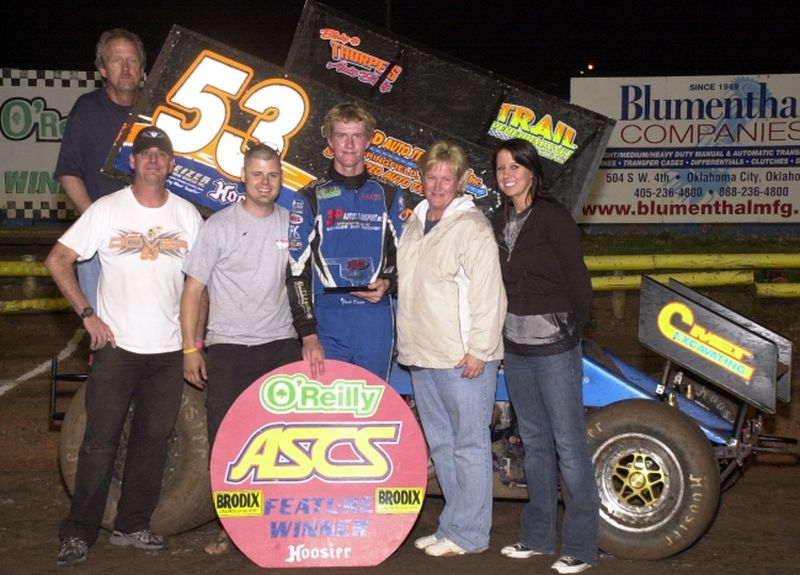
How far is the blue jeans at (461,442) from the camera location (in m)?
5.55

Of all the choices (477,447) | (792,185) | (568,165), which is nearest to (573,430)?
(477,447)

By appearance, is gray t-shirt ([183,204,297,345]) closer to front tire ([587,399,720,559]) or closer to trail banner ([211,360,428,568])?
trail banner ([211,360,428,568])

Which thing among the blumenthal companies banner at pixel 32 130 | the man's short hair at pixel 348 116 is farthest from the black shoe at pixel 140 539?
the blumenthal companies banner at pixel 32 130

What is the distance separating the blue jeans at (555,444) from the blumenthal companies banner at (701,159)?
1189 cm

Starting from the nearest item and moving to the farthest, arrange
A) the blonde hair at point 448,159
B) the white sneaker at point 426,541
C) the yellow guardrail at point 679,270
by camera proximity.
Answer: 1. the blonde hair at point 448,159
2. the white sneaker at point 426,541
3. the yellow guardrail at point 679,270

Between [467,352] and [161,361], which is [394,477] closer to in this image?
[467,352]

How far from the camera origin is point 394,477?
5.71m

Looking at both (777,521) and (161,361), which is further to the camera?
(777,521)

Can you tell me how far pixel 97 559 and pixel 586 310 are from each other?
8.86ft

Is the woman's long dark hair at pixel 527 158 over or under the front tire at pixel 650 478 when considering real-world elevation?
over

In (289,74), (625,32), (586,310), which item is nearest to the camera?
(586,310)

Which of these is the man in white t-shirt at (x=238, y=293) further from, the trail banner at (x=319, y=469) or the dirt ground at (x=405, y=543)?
the dirt ground at (x=405, y=543)

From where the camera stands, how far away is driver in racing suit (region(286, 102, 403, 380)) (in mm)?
5566

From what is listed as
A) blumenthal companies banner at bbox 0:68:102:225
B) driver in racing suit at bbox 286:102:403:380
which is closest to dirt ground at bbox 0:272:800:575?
driver in racing suit at bbox 286:102:403:380
